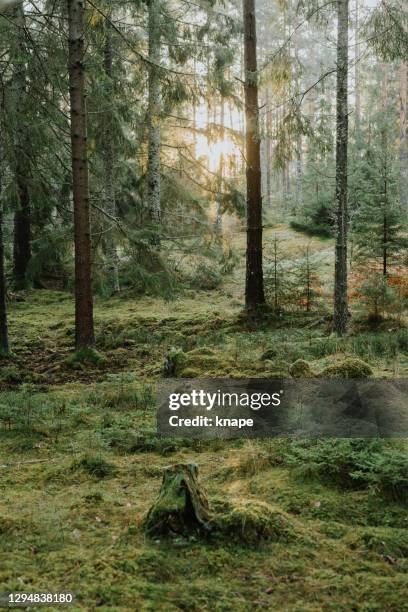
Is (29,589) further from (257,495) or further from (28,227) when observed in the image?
(28,227)

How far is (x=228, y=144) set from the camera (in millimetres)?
13242

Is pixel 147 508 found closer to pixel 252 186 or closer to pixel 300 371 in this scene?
pixel 300 371

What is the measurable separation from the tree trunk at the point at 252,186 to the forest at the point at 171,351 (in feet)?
0.18

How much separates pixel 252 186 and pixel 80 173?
4948mm

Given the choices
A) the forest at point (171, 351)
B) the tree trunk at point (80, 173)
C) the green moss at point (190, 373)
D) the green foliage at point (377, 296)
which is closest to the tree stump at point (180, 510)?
the forest at point (171, 351)

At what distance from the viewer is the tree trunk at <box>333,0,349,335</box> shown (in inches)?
409

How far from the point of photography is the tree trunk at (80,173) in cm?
902

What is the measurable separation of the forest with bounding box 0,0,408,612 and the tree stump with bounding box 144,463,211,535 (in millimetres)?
15

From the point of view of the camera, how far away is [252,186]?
13008 mm

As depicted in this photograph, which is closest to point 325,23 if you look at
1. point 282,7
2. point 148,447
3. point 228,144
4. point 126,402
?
point 282,7

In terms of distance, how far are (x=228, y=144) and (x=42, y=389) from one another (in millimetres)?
8008

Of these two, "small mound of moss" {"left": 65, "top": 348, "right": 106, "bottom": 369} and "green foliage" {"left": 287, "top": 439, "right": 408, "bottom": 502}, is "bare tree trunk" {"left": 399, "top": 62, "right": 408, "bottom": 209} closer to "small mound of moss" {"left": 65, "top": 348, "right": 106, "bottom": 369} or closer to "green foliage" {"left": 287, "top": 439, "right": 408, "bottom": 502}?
"small mound of moss" {"left": 65, "top": 348, "right": 106, "bottom": 369}

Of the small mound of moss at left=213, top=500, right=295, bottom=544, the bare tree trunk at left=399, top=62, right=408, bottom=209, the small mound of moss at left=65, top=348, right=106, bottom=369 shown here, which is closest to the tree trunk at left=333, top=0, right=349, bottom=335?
the small mound of moss at left=65, top=348, right=106, bottom=369

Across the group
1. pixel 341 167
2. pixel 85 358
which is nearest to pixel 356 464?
pixel 85 358
